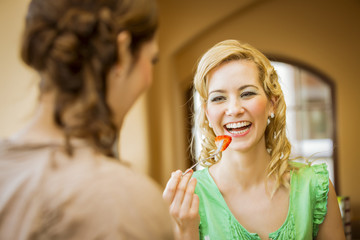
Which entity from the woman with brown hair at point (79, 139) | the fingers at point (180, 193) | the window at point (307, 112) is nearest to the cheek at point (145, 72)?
the woman with brown hair at point (79, 139)

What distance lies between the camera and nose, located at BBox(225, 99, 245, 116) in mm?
1438

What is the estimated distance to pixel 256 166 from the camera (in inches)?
60.9

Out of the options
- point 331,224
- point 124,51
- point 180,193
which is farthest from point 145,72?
point 331,224

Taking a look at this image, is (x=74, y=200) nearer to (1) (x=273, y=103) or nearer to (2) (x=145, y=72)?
(2) (x=145, y=72)

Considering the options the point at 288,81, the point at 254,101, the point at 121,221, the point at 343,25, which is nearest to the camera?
the point at 121,221

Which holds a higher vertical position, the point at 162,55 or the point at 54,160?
the point at 162,55

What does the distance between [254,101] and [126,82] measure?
78cm

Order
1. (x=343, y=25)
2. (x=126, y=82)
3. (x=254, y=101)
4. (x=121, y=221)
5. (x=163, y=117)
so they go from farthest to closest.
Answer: (x=343, y=25)
(x=163, y=117)
(x=254, y=101)
(x=126, y=82)
(x=121, y=221)

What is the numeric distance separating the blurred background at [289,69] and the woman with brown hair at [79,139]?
3571 mm

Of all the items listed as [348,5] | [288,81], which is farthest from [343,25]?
[288,81]

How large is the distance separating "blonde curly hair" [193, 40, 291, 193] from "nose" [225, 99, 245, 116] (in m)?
0.13

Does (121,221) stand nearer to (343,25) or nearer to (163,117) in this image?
(163,117)

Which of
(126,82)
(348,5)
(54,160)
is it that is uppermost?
(348,5)

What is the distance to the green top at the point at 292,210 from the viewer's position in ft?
4.67
